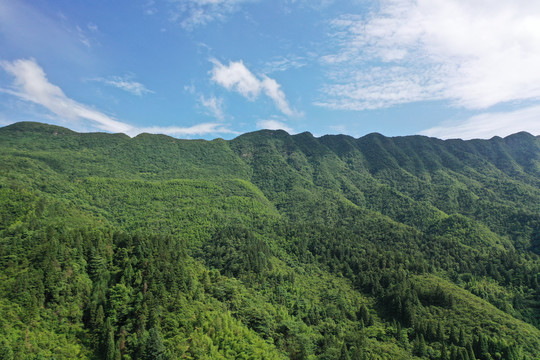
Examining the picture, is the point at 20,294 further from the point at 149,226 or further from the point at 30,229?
the point at 149,226

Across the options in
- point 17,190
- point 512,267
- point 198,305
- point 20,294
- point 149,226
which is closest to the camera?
point 20,294

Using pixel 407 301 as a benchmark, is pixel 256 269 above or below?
above

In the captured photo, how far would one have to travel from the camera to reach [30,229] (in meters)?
96.8

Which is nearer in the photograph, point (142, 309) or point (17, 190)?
point (142, 309)

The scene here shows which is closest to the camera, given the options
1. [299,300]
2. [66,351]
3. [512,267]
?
[66,351]

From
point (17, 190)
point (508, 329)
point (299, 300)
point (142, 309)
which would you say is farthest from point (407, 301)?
point (17, 190)

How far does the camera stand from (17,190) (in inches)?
4948

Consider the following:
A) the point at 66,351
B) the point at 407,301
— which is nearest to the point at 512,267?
the point at 407,301

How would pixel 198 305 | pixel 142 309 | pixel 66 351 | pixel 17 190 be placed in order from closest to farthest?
pixel 66 351 → pixel 142 309 → pixel 198 305 → pixel 17 190

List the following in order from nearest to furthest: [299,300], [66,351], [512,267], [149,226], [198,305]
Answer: [66,351]
[198,305]
[299,300]
[512,267]
[149,226]

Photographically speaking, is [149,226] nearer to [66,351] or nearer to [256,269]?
[256,269]

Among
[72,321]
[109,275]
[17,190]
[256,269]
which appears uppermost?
[17,190]

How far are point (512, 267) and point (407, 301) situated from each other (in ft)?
266

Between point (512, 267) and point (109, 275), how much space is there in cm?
19020
